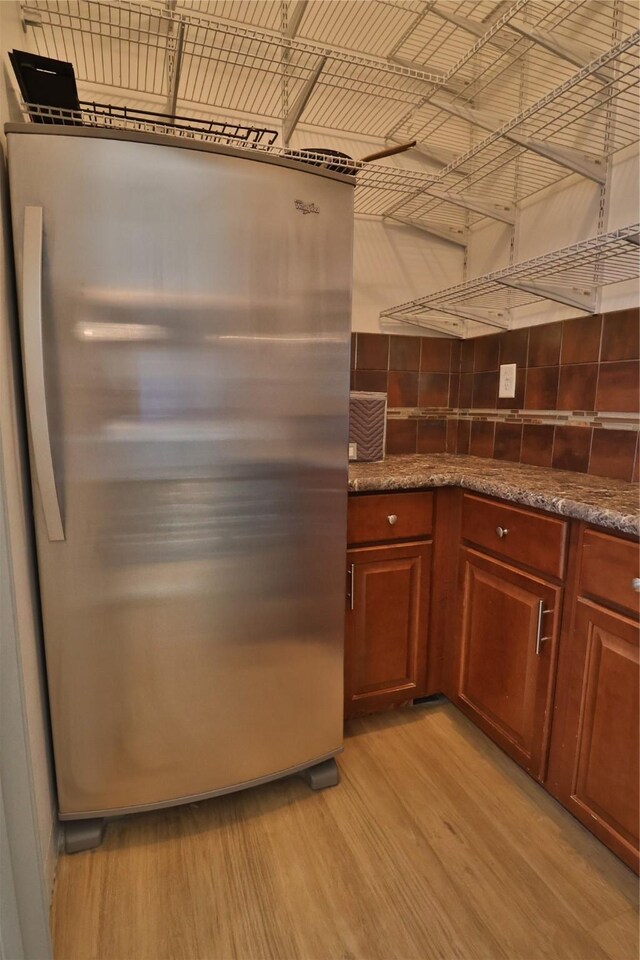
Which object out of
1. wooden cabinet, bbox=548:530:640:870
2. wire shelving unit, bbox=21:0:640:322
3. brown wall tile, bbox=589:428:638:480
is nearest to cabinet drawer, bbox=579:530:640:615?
→ wooden cabinet, bbox=548:530:640:870

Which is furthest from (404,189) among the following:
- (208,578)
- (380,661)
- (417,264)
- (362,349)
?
(380,661)

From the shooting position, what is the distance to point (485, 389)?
6.98 ft

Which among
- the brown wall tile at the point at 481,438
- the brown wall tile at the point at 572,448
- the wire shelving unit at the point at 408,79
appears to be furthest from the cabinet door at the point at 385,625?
the wire shelving unit at the point at 408,79

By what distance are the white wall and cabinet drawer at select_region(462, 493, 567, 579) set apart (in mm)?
1248

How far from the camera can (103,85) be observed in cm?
162

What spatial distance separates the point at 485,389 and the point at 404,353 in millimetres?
393

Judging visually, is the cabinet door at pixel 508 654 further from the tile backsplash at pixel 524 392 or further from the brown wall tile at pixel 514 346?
the brown wall tile at pixel 514 346

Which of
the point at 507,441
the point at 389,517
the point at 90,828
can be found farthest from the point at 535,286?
the point at 90,828

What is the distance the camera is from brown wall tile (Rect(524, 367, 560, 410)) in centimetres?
179

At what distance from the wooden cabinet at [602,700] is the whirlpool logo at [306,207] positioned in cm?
103

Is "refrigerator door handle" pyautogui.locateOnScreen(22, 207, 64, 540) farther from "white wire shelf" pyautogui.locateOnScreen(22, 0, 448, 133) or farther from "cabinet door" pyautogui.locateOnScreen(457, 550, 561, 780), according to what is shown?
"cabinet door" pyautogui.locateOnScreen(457, 550, 561, 780)

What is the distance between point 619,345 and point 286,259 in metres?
1.12

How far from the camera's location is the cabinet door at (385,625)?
61.4 inches

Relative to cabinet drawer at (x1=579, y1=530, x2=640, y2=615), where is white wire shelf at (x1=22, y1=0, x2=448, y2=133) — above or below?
above
